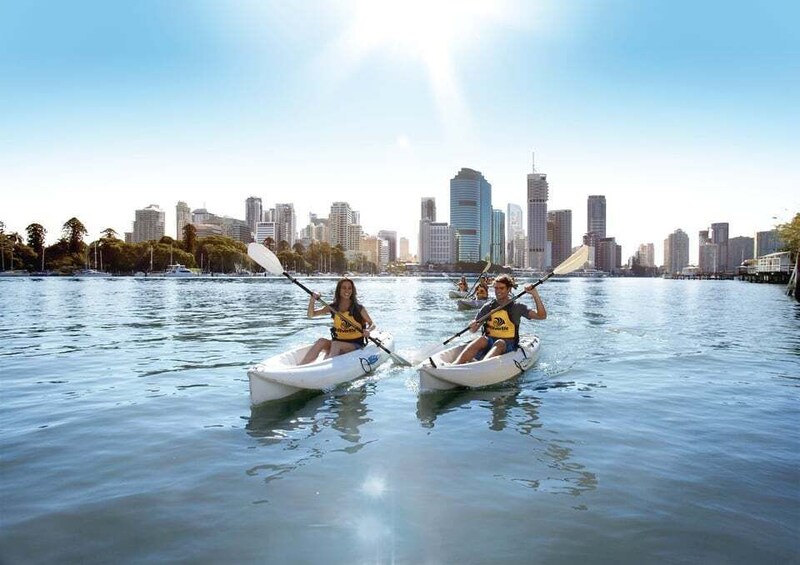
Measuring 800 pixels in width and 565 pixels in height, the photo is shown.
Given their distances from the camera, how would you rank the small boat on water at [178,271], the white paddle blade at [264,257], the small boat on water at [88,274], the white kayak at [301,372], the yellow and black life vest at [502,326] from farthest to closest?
the small boat on water at [178,271] → the small boat on water at [88,274] → the white paddle blade at [264,257] → the yellow and black life vest at [502,326] → the white kayak at [301,372]

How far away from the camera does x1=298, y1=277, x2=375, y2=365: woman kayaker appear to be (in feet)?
39.2

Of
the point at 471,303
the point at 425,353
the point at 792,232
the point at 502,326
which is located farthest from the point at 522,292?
the point at 792,232

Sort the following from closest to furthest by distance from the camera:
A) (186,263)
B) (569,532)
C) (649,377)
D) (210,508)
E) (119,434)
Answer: (569,532), (210,508), (119,434), (649,377), (186,263)

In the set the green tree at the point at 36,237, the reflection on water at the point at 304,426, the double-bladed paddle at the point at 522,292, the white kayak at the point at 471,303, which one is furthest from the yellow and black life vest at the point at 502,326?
the green tree at the point at 36,237

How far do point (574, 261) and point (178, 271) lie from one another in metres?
118

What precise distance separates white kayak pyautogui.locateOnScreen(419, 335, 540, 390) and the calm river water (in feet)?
0.99

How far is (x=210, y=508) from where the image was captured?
18.7 ft

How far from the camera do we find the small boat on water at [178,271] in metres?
120

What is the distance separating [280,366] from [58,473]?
3.96 m

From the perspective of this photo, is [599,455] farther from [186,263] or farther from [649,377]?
[186,263]

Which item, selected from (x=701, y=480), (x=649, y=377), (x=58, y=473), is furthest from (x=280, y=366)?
(x=649, y=377)

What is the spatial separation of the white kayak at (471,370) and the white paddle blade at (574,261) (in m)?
2.78

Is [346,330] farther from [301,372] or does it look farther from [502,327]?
[502,327]

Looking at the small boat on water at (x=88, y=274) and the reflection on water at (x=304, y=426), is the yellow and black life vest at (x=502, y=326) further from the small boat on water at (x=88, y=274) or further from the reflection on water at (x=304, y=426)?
the small boat on water at (x=88, y=274)
